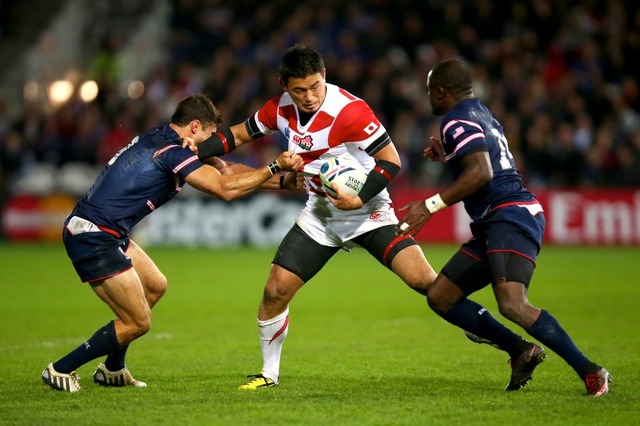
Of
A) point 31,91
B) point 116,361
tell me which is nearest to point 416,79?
point 31,91

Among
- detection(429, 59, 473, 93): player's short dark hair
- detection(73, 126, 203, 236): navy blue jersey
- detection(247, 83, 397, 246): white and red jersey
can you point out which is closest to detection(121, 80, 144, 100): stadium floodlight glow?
detection(247, 83, 397, 246): white and red jersey

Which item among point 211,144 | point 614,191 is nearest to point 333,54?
point 614,191

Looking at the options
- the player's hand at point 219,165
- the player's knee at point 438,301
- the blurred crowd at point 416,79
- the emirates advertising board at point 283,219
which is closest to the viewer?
the player's knee at point 438,301

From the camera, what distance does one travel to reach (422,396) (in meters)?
7.23

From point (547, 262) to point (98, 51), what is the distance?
14.9m

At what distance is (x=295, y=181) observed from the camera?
8.20 meters

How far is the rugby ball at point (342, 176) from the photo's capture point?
7.82 metres

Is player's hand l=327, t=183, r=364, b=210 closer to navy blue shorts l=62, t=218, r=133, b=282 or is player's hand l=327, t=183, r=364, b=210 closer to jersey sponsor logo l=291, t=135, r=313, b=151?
jersey sponsor logo l=291, t=135, r=313, b=151

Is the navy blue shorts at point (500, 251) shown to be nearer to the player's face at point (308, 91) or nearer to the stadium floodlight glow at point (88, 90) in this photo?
the player's face at point (308, 91)

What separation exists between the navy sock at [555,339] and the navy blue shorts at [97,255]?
3121mm

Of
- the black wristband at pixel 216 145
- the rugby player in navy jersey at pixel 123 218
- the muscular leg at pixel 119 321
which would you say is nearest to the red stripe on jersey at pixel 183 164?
the rugby player in navy jersey at pixel 123 218

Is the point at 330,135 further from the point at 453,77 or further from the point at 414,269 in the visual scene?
the point at 414,269

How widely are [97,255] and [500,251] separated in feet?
10.0

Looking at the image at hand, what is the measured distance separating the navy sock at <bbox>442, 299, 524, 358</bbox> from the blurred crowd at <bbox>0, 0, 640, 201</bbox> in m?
13.3
